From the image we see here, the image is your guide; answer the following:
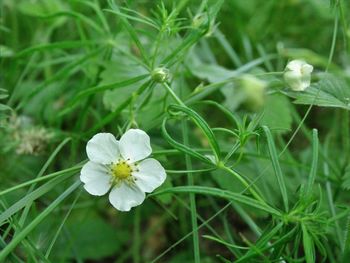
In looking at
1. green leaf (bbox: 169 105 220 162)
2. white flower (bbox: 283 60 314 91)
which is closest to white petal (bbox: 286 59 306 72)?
white flower (bbox: 283 60 314 91)

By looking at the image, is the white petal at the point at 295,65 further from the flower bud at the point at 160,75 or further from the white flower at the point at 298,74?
the flower bud at the point at 160,75

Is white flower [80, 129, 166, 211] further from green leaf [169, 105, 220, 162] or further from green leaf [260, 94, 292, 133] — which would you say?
green leaf [260, 94, 292, 133]

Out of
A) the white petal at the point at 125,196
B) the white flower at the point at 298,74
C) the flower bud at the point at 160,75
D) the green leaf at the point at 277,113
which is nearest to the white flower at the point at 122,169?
the white petal at the point at 125,196

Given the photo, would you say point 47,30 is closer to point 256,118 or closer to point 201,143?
point 201,143

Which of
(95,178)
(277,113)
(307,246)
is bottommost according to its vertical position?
(277,113)

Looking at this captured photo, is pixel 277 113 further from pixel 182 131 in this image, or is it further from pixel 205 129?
pixel 205 129

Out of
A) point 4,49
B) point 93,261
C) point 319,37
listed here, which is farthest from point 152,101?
point 319,37

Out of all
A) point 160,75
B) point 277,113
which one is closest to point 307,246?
point 160,75

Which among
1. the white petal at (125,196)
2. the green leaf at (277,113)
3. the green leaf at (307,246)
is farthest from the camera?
the green leaf at (277,113)
